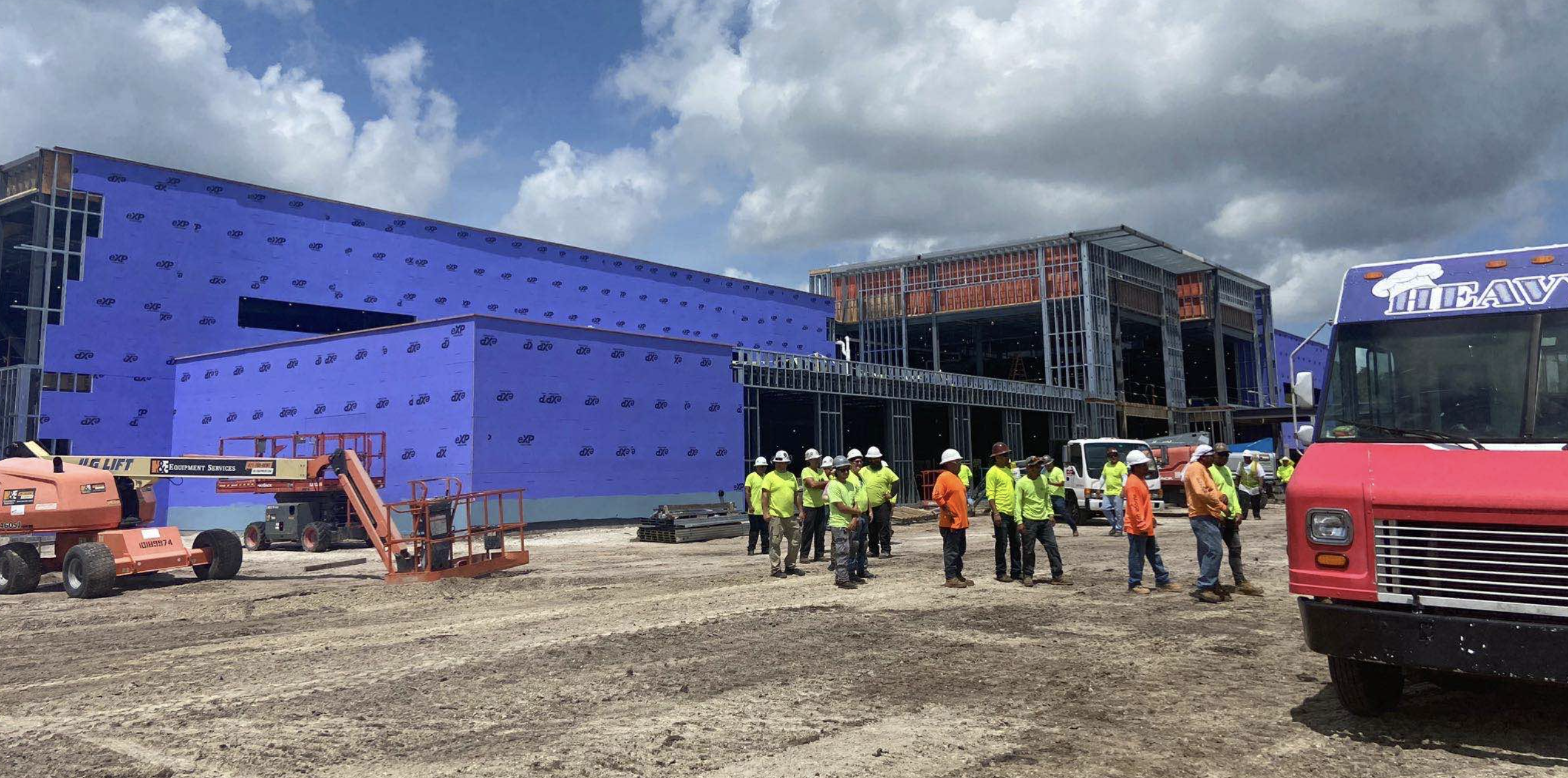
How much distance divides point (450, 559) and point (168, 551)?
4.22 metres

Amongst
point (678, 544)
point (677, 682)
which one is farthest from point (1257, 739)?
point (678, 544)

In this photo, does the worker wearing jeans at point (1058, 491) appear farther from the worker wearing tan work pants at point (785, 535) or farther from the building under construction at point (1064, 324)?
the building under construction at point (1064, 324)

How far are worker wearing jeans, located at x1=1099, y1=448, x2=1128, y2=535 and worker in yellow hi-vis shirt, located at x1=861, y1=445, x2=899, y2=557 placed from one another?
490 centimetres

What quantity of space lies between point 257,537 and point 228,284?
1173cm

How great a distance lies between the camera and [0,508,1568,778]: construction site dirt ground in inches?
199

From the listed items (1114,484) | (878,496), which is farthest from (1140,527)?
(1114,484)

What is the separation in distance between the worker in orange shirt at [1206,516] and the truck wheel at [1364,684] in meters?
4.14

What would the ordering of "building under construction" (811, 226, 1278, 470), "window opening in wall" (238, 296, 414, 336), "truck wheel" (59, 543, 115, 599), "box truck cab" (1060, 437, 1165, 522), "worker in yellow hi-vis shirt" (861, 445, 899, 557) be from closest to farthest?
"truck wheel" (59, 543, 115, 599)
"worker in yellow hi-vis shirt" (861, 445, 899, 557)
"box truck cab" (1060, 437, 1165, 522)
"window opening in wall" (238, 296, 414, 336)
"building under construction" (811, 226, 1278, 470)

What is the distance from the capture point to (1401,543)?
4.98 meters

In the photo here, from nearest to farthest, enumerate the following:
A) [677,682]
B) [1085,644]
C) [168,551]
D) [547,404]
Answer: [677,682]
[1085,644]
[168,551]
[547,404]

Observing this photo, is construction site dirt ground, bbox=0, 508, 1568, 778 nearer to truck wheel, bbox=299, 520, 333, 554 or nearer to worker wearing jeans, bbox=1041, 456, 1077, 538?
worker wearing jeans, bbox=1041, 456, 1077, 538

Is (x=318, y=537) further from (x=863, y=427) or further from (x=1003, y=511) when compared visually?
(x=863, y=427)

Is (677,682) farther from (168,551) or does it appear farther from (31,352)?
(31,352)

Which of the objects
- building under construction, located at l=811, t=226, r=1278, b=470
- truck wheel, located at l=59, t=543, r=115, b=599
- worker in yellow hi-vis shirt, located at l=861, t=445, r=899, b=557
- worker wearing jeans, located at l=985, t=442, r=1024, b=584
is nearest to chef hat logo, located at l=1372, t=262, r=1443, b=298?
worker wearing jeans, located at l=985, t=442, r=1024, b=584
